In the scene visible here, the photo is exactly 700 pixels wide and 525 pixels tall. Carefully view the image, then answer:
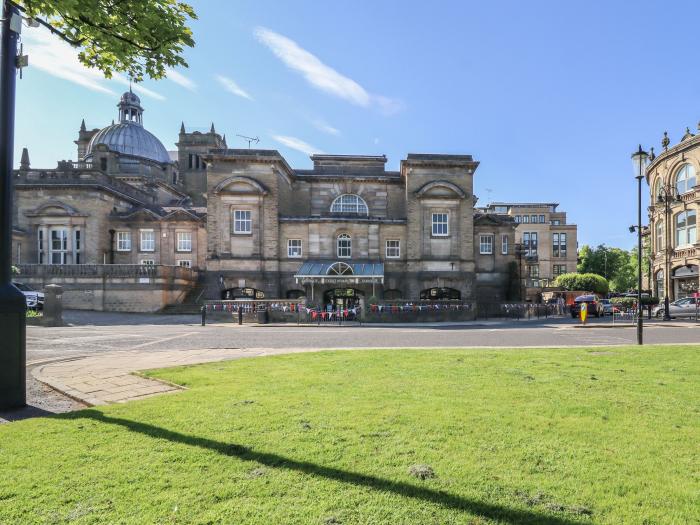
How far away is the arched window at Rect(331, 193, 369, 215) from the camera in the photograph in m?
40.7

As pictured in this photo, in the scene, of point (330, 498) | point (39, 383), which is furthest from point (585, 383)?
point (39, 383)

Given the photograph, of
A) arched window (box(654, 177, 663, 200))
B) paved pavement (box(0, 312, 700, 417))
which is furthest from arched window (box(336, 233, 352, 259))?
arched window (box(654, 177, 663, 200))

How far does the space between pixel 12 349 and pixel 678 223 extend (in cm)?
5070

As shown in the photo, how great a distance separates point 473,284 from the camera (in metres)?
→ 37.6

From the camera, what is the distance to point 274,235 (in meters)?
37.0

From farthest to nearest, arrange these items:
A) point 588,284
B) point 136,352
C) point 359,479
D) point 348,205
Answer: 1. point 588,284
2. point 348,205
3. point 136,352
4. point 359,479

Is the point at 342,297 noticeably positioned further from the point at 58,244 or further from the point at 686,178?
the point at 686,178

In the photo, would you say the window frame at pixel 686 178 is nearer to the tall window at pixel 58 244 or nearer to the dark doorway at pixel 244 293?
the dark doorway at pixel 244 293

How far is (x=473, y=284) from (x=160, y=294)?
27.4 meters

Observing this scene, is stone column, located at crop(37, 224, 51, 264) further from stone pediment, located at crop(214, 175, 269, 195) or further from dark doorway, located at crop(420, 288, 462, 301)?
dark doorway, located at crop(420, 288, 462, 301)

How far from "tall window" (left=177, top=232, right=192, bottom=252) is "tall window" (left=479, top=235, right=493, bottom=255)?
29850 millimetres

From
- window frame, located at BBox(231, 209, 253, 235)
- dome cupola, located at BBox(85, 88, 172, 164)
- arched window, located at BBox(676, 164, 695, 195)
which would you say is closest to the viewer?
window frame, located at BBox(231, 209, 253, 235)

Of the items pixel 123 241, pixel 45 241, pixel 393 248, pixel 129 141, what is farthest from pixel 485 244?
pixel 129 141

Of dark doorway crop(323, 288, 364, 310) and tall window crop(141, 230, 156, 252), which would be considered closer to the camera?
dark doorway crop(323, 288, 364, 310)
